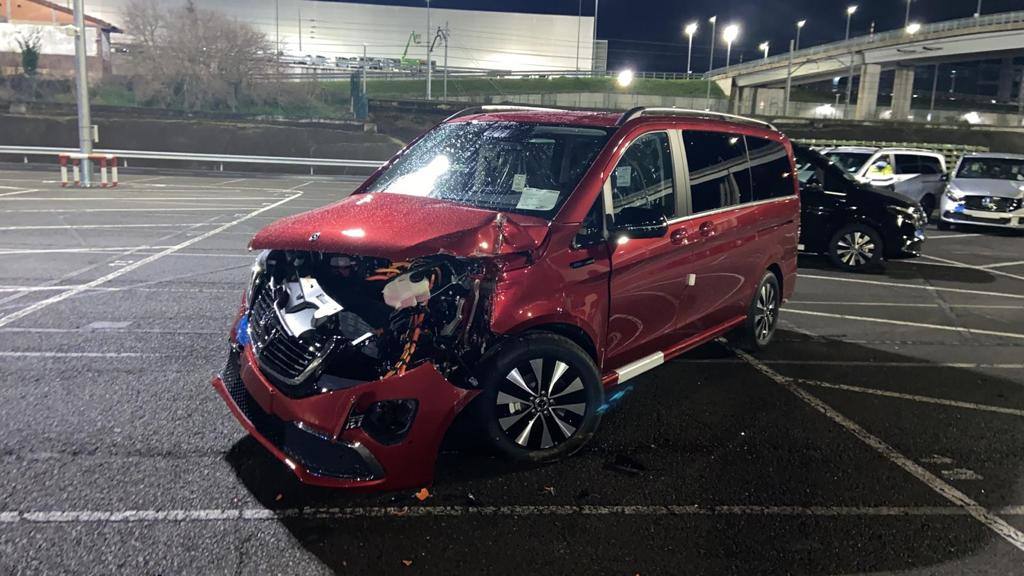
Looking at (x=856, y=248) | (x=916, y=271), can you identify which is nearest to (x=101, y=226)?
(x=856, y=248)

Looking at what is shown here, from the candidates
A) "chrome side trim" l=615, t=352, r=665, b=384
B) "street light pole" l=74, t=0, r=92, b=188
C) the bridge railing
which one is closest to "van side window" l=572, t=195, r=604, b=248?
"chrome side trim" l=615, t=352, r=665, b=384

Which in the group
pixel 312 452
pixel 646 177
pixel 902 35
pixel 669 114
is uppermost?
pixel 902 35

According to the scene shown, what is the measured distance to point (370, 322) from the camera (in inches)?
142

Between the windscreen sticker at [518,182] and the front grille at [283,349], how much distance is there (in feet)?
4.92

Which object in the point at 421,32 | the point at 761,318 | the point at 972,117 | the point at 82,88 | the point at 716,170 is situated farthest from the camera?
the point at 421,32

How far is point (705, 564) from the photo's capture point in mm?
3160

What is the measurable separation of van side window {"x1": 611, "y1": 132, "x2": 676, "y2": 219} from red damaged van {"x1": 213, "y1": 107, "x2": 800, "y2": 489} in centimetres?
1

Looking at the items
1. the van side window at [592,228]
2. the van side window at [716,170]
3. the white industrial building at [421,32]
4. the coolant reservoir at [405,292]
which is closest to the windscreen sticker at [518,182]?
the van side window at [592,228]

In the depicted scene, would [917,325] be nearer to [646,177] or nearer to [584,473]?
[646,177]

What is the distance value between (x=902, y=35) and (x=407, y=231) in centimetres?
6478

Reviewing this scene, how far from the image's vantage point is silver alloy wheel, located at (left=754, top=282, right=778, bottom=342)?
6234 mm

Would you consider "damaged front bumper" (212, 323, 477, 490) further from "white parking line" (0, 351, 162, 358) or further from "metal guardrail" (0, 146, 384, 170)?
"metal guardrail" (0, 146, 384, 170)

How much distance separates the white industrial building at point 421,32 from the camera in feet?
258

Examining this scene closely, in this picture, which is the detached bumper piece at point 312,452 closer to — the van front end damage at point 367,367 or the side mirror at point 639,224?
the van front end damage at point 367,367
